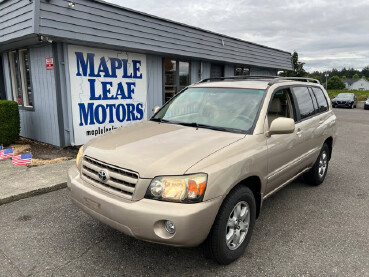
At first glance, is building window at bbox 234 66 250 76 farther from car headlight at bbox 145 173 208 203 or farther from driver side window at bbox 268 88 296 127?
car headlight at bbox 145 173 208 203

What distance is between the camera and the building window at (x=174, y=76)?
9.69m

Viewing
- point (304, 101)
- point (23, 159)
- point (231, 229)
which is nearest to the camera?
point (231, 229)

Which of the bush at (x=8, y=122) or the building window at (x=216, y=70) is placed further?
the building window at (x=216, y=70)

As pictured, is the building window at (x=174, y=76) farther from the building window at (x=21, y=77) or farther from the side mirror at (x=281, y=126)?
the side mirror at (x=281, y=126)

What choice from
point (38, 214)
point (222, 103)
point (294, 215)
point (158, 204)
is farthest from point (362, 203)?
point (38, 214)

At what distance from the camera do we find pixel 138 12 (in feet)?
24.8

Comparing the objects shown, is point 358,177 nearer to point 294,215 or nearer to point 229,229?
point 294,215

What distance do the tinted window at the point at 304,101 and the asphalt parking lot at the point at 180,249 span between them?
133 centimetres

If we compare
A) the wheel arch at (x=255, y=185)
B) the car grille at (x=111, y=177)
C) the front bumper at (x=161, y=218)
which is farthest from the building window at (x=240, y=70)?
the front bumper at (x=161, y=218)

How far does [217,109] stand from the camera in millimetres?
3449

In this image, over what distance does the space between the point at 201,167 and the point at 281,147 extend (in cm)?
141

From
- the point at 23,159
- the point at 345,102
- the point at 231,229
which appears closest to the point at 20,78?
the point at 23,159

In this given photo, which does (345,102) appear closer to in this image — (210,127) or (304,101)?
(304,101)

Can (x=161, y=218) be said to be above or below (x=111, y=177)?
below
